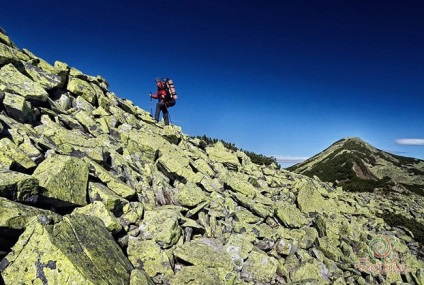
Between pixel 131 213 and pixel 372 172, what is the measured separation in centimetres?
5813

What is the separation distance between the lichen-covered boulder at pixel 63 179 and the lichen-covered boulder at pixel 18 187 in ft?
1.05

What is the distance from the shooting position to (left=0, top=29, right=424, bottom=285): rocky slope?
6941 mm

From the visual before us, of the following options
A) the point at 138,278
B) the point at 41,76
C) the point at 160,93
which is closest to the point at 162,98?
the point at 160,93

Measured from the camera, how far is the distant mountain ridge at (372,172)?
151ft

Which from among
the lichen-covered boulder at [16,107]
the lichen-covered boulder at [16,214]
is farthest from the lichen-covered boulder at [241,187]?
the lichen-covered boulder at [16,214]

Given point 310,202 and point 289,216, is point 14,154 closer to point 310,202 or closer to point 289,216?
point 289,216

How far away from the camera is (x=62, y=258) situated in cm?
630

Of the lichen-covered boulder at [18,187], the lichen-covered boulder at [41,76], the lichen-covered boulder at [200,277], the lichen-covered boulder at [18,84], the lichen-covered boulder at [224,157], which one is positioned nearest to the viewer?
the lichen-covered boulder at [18,187]

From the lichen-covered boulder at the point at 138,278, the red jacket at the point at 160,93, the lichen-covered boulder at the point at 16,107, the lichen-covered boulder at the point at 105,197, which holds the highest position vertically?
the red jacket at the point at 160,93

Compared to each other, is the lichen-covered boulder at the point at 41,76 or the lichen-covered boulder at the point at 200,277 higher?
the lichen-covered boulder at the point at 41,76

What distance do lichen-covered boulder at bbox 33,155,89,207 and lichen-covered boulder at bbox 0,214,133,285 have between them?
125cm

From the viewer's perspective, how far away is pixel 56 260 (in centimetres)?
626

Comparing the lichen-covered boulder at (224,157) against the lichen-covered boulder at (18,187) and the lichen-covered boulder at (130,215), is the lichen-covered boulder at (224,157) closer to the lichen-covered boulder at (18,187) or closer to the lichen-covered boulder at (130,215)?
the lichen-covered boulder at (130,215)

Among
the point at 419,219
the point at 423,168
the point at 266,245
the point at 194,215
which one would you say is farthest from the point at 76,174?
the point at 423,168
